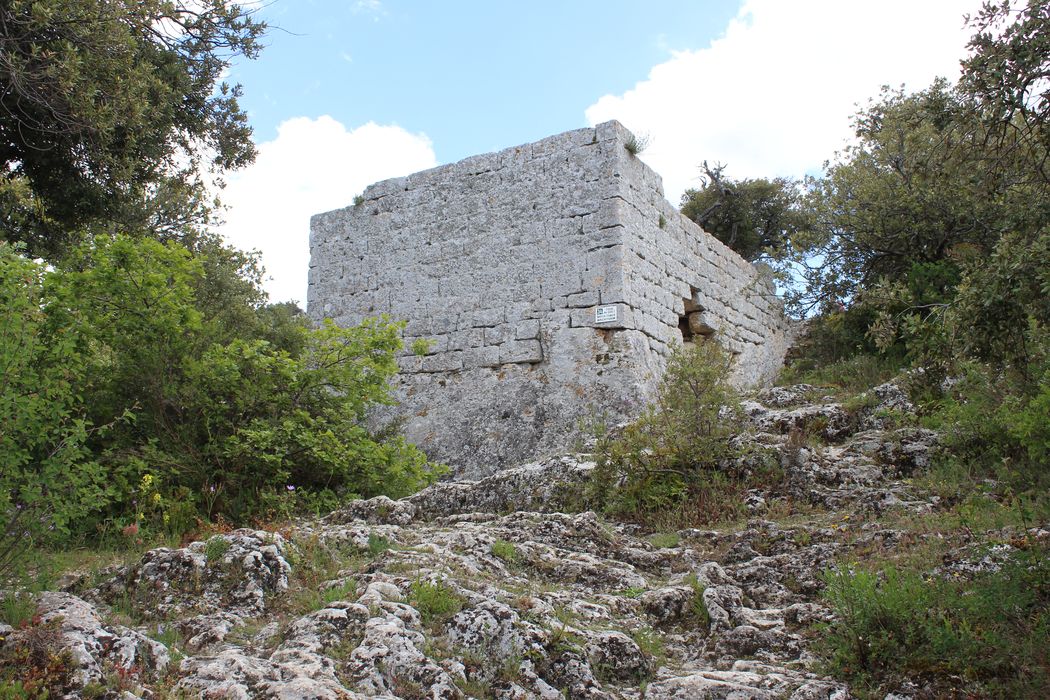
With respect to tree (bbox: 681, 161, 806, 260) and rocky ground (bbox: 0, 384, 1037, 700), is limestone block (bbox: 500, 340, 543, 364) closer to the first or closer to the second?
rocky ground (bbox: 0, 384, 1037, 700)

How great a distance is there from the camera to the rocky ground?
3.80 m

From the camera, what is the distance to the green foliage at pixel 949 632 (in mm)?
3889

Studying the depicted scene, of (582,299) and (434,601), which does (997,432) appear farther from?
(582,299)

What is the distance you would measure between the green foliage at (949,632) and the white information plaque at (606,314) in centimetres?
588

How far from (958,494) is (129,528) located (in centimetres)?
571

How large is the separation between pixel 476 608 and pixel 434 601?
245 mm

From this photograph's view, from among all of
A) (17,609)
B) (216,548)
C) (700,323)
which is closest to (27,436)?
(216,548)

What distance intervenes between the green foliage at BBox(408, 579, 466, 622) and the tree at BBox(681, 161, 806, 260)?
51.4ft

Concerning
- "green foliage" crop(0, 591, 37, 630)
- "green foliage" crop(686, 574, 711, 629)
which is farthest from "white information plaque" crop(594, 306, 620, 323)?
"green foliage" crop(0, 591, 37, 630)

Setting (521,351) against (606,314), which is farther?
(521,351)

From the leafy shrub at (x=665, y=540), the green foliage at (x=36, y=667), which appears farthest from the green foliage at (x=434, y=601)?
the leafy shrub at (x=665, y=540)

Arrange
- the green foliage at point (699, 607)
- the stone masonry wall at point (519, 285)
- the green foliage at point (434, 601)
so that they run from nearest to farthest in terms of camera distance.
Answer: the green foliage at point (434, 601) < the green foliage at point (699, 607) < the stone masonry wall at point (519, 285)

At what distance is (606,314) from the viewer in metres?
10.3

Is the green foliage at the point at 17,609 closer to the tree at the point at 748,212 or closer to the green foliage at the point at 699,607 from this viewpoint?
the green foliage at the point at 699,607
